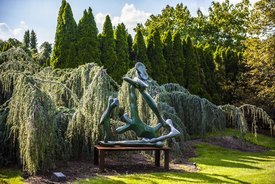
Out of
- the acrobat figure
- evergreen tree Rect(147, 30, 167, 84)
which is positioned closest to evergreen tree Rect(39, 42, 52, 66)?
evergreen tree Rect(147, 30, 167, 84)

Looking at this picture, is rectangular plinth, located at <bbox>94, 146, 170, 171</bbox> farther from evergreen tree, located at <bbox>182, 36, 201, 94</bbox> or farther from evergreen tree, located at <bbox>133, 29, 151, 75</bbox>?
evergreen tree, located at <bbox>182, 36, 201, 94</bbox>

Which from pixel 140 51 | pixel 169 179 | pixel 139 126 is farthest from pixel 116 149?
pixel 140 51

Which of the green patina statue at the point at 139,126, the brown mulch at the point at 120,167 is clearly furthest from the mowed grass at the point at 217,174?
the green patina statue at the point at 139,126

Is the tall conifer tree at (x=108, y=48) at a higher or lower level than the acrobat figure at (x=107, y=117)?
higher

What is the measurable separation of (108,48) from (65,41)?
1.73 metres

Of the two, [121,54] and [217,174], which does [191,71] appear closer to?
[121,54]

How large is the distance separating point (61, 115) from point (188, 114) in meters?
5.10

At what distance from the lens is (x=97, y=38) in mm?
14180

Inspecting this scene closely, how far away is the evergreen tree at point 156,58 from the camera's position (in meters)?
16.0

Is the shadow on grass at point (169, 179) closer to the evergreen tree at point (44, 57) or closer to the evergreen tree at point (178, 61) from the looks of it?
the evergreen tree at point (44, 57)

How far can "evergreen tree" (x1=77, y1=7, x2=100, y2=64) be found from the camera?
1359 cm

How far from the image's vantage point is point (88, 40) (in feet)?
45.1

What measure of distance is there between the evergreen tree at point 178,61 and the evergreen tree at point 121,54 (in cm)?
301

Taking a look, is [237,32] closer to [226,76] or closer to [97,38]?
[226,76]
